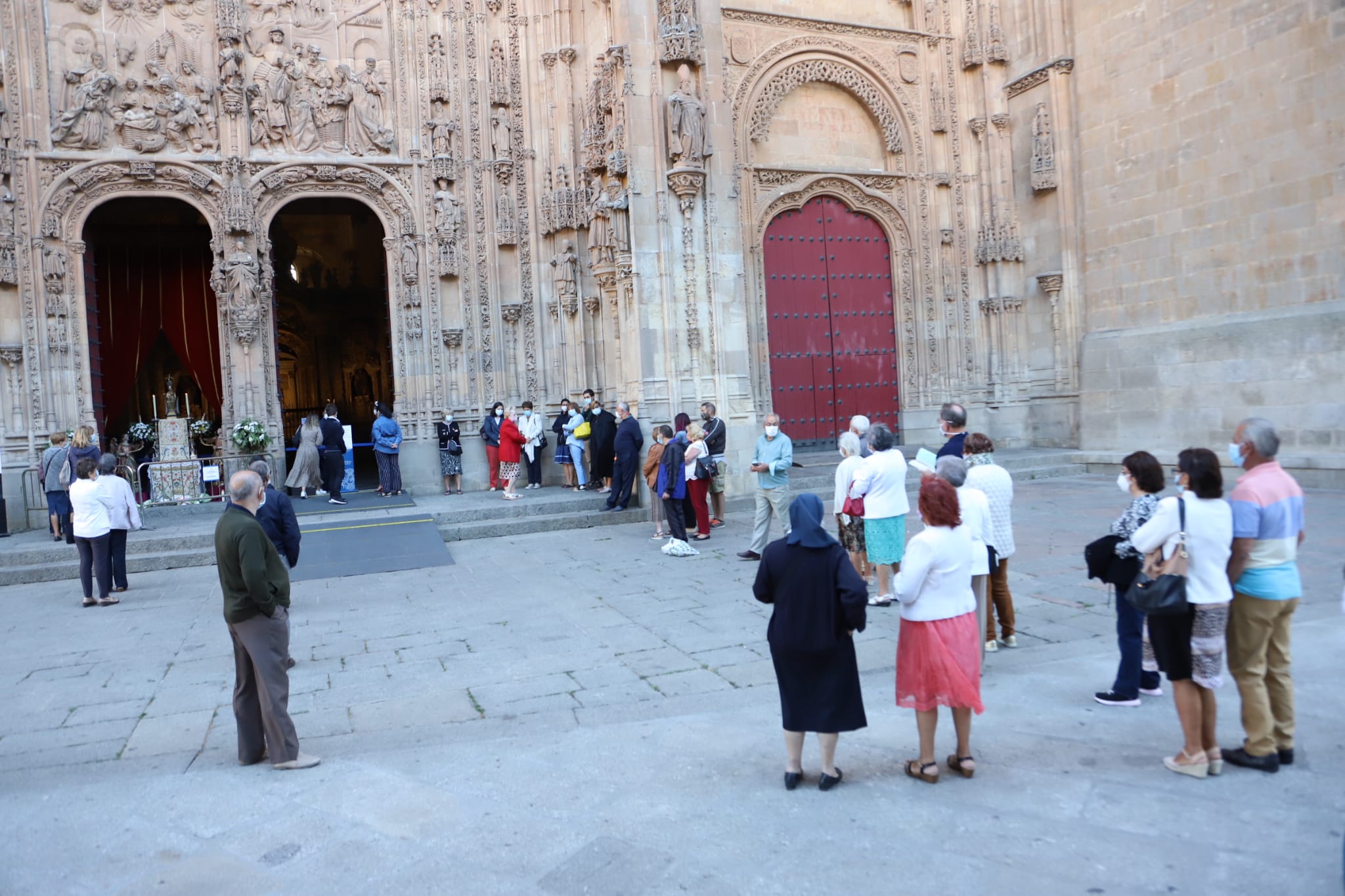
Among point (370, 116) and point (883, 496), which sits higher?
point (370, 116)

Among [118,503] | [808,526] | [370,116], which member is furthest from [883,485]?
[370,116]

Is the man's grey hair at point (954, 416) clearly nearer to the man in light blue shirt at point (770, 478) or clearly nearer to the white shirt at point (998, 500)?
the white shirt at point (998, 500)

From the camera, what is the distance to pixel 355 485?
58.8 feet

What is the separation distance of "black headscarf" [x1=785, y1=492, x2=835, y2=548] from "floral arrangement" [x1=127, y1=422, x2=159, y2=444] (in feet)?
50.1

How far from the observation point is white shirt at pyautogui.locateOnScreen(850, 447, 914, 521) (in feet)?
24.4

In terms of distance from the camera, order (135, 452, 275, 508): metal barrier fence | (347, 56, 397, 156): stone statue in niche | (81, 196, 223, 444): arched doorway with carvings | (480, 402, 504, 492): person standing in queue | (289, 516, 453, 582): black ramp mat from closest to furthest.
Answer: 1. (289, 516, 453, 582): black ramp mat
2. (135, 452, 275, 508): metal barrier fence
3. (480, 402, 504, 492): person standing in queue
4. (347, 56, 397, 156): stone statue in niche
5. (81, 196, 223, 444): arched doorway with carvings

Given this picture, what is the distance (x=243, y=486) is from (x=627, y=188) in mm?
10210

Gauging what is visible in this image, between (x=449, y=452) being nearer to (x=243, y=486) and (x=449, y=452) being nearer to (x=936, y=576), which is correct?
(x=243, y=486)

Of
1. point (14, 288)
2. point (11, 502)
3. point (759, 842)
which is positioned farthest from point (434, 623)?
point (14, 288)

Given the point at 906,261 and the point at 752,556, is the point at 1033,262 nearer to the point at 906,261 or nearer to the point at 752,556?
the point at 906,261

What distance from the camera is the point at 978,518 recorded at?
5.80m

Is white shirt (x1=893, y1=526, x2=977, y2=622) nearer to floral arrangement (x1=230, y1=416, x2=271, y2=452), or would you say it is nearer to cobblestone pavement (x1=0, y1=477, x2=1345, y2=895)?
cobblestone pavement (x1=0, y1=477, x2=1345, y2=895)

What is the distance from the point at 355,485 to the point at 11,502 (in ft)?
17.2

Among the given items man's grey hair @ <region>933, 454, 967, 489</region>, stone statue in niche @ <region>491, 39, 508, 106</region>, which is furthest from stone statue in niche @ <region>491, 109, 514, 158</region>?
man's grey hair @ <region>933, 454, 967, 489</region>
